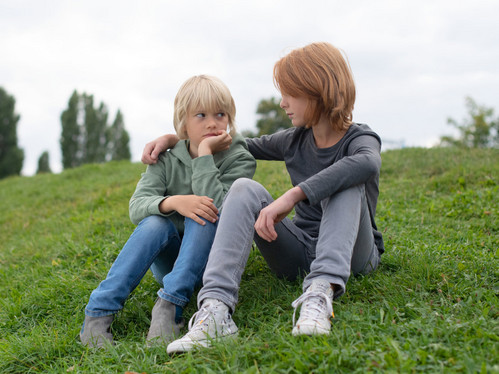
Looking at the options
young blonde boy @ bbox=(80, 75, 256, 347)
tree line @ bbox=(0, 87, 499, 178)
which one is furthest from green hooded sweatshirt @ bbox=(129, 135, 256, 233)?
tree line @ bbox=(0, 87, 499, 178)

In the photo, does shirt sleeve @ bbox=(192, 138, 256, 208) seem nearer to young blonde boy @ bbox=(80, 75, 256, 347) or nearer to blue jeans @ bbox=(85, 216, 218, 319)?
young blonde boy @ bbox=(80, 75, 256, 347)

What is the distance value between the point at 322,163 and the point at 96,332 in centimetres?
154

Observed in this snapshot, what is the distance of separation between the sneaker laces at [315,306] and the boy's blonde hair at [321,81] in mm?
1001

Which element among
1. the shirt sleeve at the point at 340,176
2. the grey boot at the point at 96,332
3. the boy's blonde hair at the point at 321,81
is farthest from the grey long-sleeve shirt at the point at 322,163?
the grey boot at the point at 96,332

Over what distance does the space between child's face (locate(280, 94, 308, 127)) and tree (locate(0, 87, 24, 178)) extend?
29584 mm

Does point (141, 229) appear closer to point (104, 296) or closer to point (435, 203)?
point (104, 296)

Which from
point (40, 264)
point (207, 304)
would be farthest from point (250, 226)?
point (40, 264)

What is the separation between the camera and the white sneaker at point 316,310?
6.17ft

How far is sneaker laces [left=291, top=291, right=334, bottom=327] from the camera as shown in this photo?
194cm

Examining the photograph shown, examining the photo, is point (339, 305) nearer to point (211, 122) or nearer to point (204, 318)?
point (204, 318)

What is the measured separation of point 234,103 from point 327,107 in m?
0.67

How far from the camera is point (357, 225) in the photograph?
86.4 inches

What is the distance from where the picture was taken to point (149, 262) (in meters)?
2.46

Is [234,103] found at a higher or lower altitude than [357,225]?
higher
